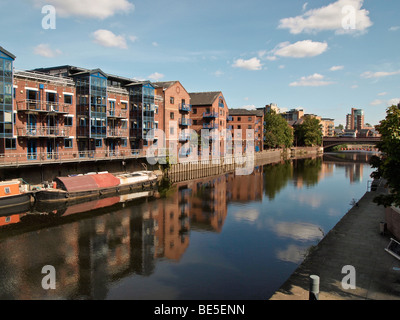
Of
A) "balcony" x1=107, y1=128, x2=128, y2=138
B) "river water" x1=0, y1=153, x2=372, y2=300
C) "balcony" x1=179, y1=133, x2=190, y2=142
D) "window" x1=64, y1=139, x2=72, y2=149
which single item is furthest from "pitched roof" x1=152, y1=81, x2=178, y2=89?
"river water" x1=0, y1=153, x2=372, y2=300

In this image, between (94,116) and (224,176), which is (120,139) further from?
(224,176)

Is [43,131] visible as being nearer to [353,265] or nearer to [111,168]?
[111,168]

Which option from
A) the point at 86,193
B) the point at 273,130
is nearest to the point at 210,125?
the point at 273,130

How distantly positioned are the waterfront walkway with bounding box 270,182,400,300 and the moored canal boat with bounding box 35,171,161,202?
94.4 ft

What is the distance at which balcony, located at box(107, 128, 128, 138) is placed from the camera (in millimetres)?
49056

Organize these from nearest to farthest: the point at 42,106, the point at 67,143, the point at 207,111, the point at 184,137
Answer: the point at 42,106, the point at 67,143, the point at 184,137, the point at 207,111

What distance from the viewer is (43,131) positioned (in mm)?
39656

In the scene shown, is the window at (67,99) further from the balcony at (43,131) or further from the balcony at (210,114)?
the balcony at (210,114)

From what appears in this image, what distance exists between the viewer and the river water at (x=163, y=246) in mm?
16906

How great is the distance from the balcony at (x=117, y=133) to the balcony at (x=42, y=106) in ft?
25.1

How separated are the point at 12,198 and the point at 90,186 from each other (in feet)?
28.9

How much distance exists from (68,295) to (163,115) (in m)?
50.5

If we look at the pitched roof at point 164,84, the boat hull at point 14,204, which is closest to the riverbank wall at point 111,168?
the boat hull at point 14,204

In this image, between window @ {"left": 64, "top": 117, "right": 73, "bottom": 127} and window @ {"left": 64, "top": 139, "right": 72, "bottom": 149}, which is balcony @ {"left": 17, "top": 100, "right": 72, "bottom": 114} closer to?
window @ {"left": 64, "top": 117, "right": 73, "bottom": 127}
